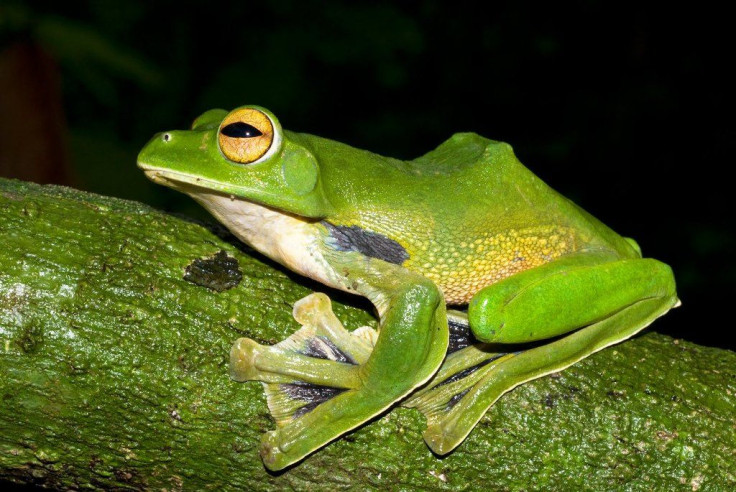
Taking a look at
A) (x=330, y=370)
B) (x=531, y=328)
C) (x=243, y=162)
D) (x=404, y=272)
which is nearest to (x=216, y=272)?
(x=243, y=162)

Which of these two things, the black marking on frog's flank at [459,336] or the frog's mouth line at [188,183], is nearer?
the frog's mouth line at [188,183]

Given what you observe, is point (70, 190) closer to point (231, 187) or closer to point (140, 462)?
point (231, 187)

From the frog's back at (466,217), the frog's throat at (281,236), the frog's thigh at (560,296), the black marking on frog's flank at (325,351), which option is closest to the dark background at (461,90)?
the frog's throat at (281,236)

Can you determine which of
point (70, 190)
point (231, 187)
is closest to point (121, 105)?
point (70, 190)

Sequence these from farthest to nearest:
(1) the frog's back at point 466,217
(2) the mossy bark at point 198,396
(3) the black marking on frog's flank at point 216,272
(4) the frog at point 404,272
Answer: (1) the frog's back at point 466,217, (3) the black marking on frog's flank at point 216,272, (4) the frog at point 404,272, (2) the mossy bark at point 198,396

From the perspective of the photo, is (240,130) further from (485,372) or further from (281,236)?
(485,372)

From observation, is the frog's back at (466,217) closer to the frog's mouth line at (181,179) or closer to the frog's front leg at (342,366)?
the frog's front leg at (342,366)
